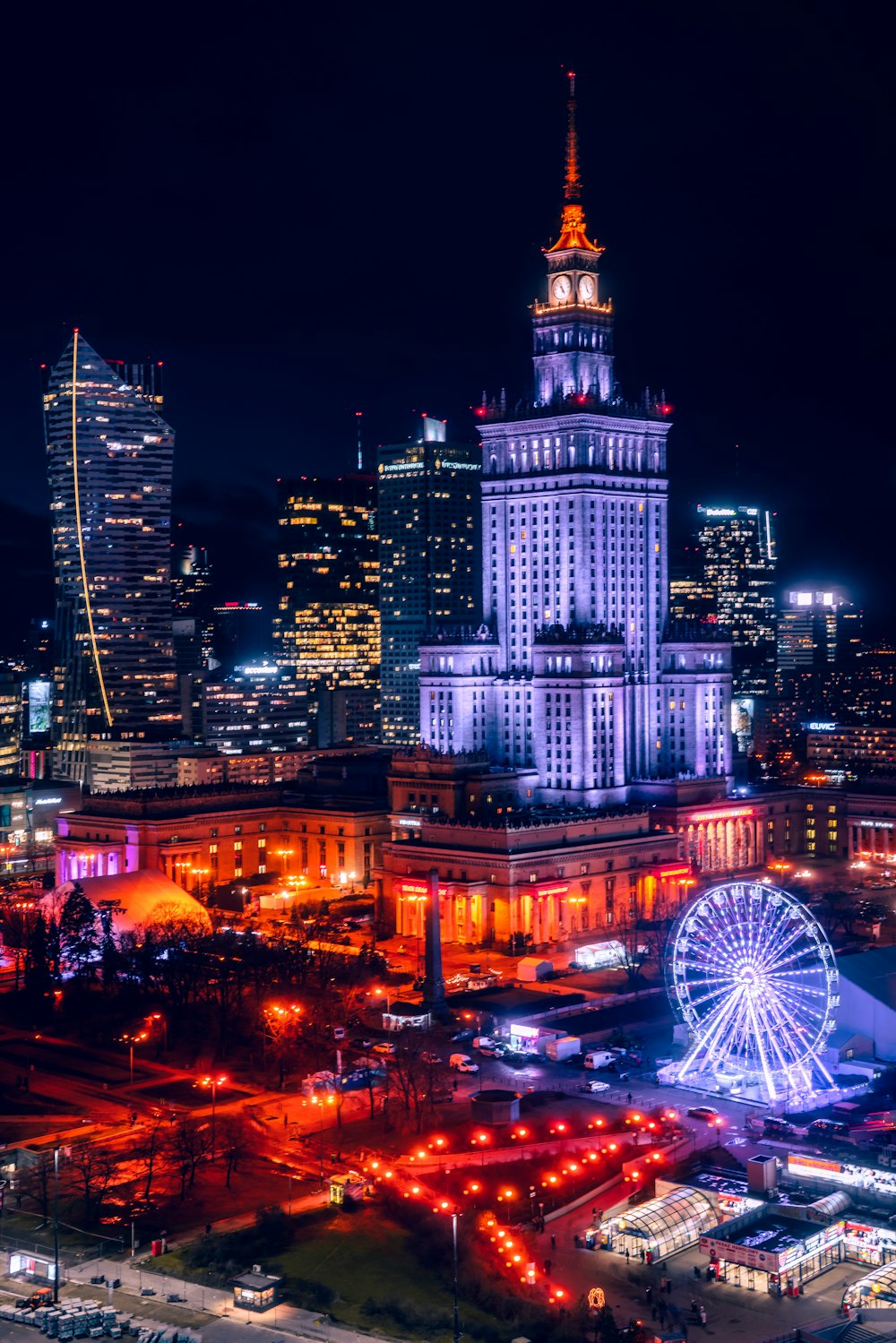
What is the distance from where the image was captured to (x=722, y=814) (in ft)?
606

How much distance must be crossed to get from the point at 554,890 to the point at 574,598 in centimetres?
3492

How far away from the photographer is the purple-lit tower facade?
7087 inches

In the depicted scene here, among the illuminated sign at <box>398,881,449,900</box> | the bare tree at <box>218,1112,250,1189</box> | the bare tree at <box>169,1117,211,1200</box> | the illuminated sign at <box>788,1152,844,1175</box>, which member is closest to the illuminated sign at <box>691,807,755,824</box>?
the illuminated sign at <box>398,881,449,900</box>

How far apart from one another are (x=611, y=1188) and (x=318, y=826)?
318 feet

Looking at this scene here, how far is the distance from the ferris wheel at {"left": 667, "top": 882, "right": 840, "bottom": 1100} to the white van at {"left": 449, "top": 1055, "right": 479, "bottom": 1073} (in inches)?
524

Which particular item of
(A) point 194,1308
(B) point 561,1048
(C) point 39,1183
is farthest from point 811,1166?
(C) point 39,1183

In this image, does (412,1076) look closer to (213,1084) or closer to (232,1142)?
(213,1084)

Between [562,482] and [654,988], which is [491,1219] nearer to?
[654,988]

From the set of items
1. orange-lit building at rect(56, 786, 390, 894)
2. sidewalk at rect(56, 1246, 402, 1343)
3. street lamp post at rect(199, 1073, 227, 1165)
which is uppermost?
orange-lit building at rect(56, 786, 390, 894)

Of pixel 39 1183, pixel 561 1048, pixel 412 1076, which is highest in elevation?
pixel 412 1076

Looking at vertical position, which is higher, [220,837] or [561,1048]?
[220,837]

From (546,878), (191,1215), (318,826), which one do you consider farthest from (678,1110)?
(318,826)

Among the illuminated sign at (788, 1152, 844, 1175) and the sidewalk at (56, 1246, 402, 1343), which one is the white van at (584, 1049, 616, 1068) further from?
the sidewalk at (56, 1246, 402, 1343)

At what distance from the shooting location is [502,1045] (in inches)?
4798
